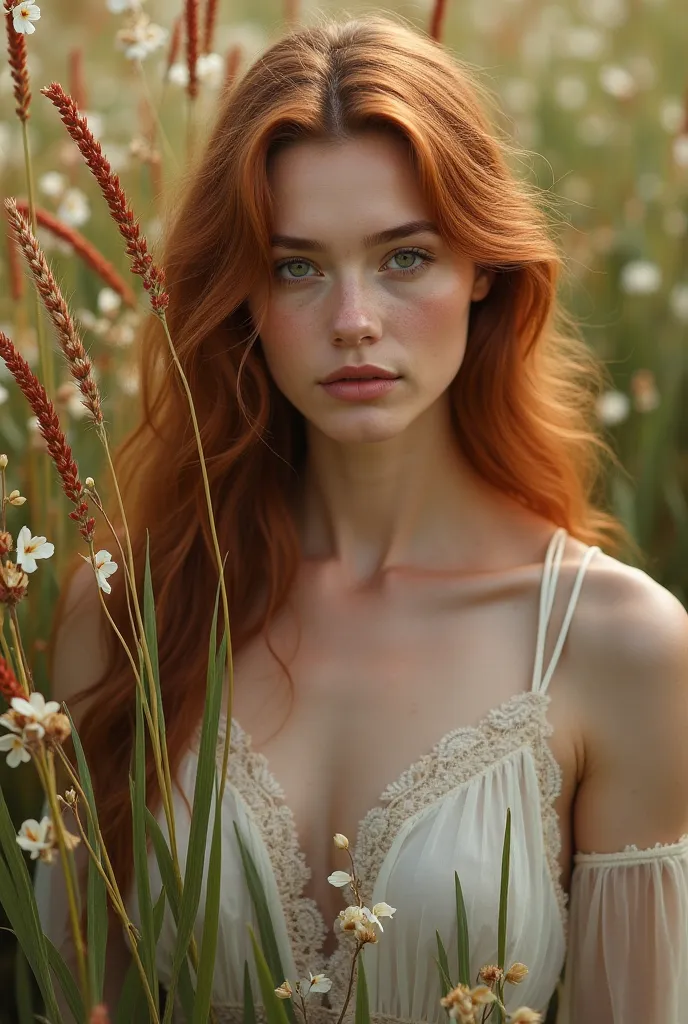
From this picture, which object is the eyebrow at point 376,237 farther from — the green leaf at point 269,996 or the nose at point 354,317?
the green leaf at point 269,996

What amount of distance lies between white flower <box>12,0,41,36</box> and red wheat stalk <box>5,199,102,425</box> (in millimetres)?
215

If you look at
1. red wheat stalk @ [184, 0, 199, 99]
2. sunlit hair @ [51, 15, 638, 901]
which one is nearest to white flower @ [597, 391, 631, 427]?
sunlit hair @ [51, 15, 638, 901]

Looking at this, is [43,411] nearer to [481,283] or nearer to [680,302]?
[481,283]

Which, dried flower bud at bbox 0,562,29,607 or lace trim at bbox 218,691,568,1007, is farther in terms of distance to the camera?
lace trim at bbox 218,691,568,1007

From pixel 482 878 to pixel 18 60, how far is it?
1.11 m

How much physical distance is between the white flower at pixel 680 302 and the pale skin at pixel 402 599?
54.4 inches

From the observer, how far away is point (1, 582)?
40.9 inches

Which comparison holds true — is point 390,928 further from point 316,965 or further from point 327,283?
point 327,283

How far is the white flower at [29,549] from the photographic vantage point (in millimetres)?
1097

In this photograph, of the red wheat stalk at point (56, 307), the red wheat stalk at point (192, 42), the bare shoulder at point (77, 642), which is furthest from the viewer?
the bare shoulder at point (77, 642)

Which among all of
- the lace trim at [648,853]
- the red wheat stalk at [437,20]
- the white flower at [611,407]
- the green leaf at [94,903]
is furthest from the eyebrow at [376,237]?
the white flower at [611,407]

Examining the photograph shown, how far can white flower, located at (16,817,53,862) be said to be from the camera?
99 cm

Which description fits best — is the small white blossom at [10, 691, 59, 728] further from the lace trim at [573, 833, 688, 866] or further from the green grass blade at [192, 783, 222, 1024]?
the lace trim at [573, 833, 688, 866]

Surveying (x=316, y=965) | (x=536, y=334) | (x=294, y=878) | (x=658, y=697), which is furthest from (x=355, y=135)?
(x=316, y=965)
